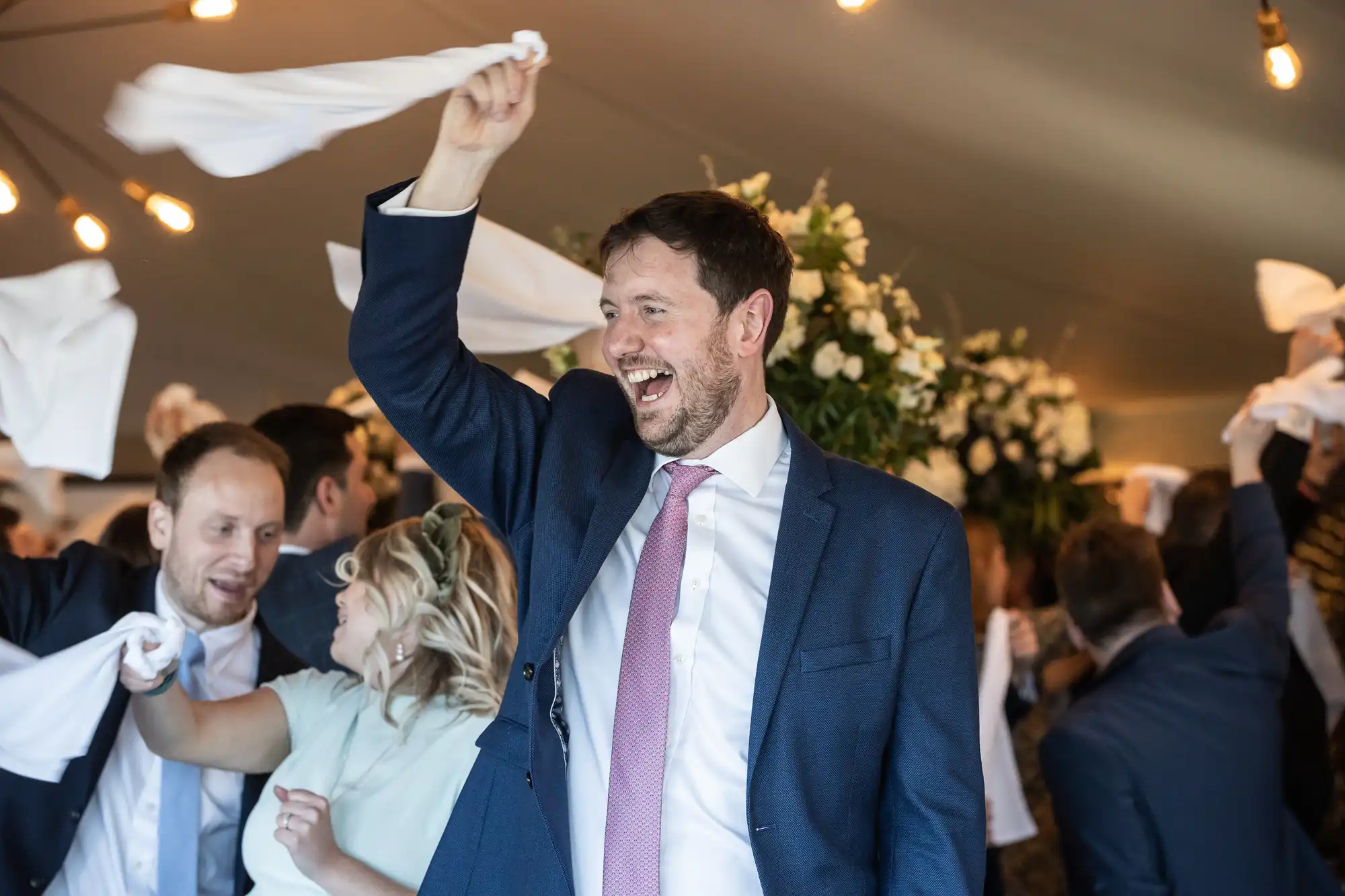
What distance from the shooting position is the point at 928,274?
4.87 m

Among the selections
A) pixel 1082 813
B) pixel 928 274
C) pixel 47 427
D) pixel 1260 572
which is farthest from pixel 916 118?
pixel 47 427

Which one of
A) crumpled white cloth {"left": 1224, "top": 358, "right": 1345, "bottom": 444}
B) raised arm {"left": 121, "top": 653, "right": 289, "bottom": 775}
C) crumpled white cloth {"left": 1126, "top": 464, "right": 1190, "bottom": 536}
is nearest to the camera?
raised arm {"left": 121, "top": 653, "right": 289, "bottom": 775}

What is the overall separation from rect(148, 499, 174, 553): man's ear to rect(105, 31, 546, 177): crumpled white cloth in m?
0.88

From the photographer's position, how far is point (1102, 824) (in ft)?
8.44

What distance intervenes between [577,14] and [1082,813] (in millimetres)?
2378

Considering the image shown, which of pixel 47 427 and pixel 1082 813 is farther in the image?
pixel 1082 813

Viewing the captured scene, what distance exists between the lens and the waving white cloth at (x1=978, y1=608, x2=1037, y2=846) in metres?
2.96

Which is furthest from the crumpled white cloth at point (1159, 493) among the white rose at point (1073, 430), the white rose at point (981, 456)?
the white rose at point (981, 456)

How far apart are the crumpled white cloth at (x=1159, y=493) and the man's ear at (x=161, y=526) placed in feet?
8.87

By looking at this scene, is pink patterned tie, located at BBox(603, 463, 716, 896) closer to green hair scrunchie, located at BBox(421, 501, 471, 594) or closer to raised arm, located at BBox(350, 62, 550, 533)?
raised arm, located at BBox(350, 62, 550, 533)

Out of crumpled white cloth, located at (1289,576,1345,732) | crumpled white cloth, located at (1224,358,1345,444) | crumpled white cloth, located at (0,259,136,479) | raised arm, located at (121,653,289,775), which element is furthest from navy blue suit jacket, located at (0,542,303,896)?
crumpled white cloth, located at (1289,576,1345,732)

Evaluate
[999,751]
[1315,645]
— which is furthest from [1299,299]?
[999,751]

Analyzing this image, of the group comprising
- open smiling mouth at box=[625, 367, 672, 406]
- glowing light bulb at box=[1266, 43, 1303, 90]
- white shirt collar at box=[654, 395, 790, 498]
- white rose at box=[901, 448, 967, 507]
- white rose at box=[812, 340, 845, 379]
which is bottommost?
white shirt collar at box=[654, 395, 790, 498]

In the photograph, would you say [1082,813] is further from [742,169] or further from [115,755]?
[742,169]
